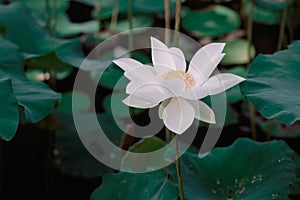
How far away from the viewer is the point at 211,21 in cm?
195

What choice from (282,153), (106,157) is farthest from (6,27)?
(282,153)

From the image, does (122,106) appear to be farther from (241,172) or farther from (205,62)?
(205,62)

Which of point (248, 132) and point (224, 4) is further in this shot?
point (224, 4)

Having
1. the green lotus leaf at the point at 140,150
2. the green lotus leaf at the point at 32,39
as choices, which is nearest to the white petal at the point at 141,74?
the green lotus leaf at the point at 140,150

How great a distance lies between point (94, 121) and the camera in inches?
61.4

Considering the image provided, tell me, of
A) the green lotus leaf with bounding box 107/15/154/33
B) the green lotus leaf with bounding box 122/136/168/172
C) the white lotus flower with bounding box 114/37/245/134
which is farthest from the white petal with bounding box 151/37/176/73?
the green lotus leaf with bounding box 107/15/154/33

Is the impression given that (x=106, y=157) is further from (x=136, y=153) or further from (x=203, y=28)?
(x=203, y=28)

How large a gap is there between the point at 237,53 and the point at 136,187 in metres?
0.90

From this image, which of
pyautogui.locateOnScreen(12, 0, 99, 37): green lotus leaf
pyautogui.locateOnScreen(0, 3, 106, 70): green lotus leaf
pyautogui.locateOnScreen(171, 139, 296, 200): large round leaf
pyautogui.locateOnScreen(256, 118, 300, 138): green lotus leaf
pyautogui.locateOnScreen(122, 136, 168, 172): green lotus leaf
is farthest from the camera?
pyautogui.locateOnScreen(12, 0, 99, 37): green lotus leaf

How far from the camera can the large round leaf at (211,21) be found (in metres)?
1.89

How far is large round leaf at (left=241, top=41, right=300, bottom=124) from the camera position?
939mm

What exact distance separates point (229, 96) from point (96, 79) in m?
0.40

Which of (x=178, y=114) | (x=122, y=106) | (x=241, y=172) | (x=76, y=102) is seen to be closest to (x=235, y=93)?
(x=122, y=106)

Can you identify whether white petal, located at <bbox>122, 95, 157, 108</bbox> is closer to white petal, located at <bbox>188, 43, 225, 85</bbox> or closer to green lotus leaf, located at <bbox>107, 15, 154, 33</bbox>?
white petal, located at <bbox>188, 43, 225, 85</bbox>
